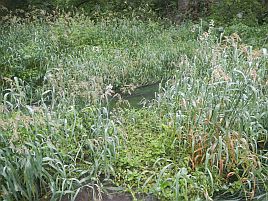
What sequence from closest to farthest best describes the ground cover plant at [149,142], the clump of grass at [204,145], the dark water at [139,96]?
the ground cover plant at [149,142] < the clump of grass at [204,145] < the dark water at [139,96]

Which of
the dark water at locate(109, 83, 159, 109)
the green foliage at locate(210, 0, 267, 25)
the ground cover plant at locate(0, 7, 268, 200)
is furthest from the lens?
the green foliage at locate(210, 0, 267, 25)

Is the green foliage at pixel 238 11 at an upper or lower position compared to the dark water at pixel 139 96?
upper

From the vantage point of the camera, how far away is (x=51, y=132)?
3670mm

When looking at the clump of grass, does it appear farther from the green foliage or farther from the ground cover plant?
the green foliage

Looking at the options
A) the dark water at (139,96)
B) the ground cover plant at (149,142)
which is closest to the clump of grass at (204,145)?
the ground cover plant at (149,142)

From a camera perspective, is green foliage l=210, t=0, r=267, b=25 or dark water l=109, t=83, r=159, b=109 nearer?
dark water l=109, t=83, r=159, b=109

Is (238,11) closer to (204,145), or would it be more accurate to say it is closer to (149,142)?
(149,142)

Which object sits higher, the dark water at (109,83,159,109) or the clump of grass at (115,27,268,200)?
the clump of grass at (115,27,268,200)

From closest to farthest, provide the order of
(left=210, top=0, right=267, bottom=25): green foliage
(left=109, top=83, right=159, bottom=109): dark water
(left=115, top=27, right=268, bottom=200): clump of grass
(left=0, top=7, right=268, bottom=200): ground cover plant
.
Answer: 1. (left=0, top=7, right=268, bottom=200): ground cover plant
2. (left=115, top=27, right=268, bottom=200): clump of grass
3. (left=109, top=83, right=159, bottom=109): dark water
4. (left=210, top=0, right=267, bottom=25): green foliage

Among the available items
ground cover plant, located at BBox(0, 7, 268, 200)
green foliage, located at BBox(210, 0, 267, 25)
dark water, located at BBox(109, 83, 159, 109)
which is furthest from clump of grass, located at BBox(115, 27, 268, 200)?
green foliage, located at BBox(210, 0, 267, 25)

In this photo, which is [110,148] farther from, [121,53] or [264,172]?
[121,53]

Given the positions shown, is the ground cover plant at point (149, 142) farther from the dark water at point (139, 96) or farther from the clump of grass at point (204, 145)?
the dark water at point (139, 96)

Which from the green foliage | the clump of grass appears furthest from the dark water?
the green foliage

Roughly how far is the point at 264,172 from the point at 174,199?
0.96 m
